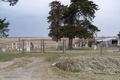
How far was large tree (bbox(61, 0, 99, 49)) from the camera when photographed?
24312mm

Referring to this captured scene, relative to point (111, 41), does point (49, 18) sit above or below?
above

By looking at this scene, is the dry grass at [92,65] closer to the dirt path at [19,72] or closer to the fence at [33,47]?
the dirt path at [19,72]

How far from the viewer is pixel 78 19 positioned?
27031mm

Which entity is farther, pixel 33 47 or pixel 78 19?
pixel 33 47

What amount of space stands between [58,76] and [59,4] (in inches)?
1072

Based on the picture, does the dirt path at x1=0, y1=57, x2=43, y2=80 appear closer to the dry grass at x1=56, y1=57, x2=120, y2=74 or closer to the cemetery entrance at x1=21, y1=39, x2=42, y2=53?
the dry grass at x1=56, y1=57, x2=120, y2=74

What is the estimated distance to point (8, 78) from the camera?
705cm

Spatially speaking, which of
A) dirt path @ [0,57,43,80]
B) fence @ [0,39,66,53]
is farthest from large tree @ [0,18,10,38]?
dirt path @ [0,57,43,80]

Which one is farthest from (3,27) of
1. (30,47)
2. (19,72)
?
(19,72)

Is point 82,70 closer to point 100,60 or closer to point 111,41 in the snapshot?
point 100,60

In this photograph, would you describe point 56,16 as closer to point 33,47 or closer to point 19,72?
point 33,47

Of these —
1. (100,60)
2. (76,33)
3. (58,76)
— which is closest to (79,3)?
(76,33)

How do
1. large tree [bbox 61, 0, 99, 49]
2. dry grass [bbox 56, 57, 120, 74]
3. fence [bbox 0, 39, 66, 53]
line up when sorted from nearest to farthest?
dry grass [bbox 56, 57, 120, 74], fence [bbox 0, 39, 66, 53], large tree [bbox 61, 0, 99, 49]

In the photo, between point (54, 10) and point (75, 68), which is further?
point (54, 10)
